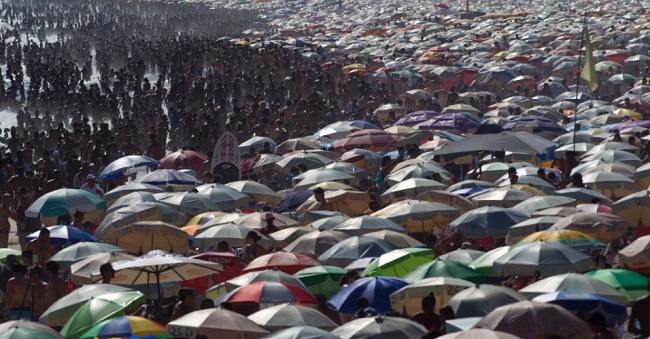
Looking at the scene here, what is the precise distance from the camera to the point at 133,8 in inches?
3543

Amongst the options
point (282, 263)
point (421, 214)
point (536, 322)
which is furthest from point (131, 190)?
point (536, 322)

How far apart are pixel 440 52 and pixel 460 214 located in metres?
28.2

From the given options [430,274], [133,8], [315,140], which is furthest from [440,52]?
[133,8]

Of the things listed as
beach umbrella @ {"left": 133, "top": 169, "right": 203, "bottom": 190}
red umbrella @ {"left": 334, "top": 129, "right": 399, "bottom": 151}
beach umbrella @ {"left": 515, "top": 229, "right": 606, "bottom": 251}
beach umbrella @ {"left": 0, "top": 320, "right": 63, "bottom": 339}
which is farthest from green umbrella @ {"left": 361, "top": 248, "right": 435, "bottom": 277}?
red umbrella @ {"left": 334, "top": 129, "right": 399, "bottom": 151}

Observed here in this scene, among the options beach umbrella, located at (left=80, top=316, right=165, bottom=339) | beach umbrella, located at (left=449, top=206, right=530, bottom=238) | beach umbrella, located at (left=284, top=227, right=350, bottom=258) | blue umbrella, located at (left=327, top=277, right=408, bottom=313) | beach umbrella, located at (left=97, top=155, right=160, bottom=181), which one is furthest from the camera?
beach umbrella, located at (left=97, top=155, right=160, bottom=181)

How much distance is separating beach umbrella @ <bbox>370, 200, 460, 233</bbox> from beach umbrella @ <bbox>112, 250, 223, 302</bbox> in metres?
3.34

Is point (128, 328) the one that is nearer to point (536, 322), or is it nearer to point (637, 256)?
point (536, 322)

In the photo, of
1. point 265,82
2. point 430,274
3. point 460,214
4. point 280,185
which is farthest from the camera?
point 265,82

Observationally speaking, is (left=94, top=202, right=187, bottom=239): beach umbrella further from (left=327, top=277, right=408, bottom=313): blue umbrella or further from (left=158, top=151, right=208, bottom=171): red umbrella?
(left=158, top=151, right=208, bottom=171): red umbrella

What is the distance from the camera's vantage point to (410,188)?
57.6 ft

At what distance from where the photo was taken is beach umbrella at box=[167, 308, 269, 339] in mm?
9875

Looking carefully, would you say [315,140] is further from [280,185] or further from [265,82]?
[265,82]

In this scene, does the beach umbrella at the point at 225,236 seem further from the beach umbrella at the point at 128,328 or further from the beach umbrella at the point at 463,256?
the beach umbrella at the point at 128,328

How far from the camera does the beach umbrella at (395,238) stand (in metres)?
13.9
